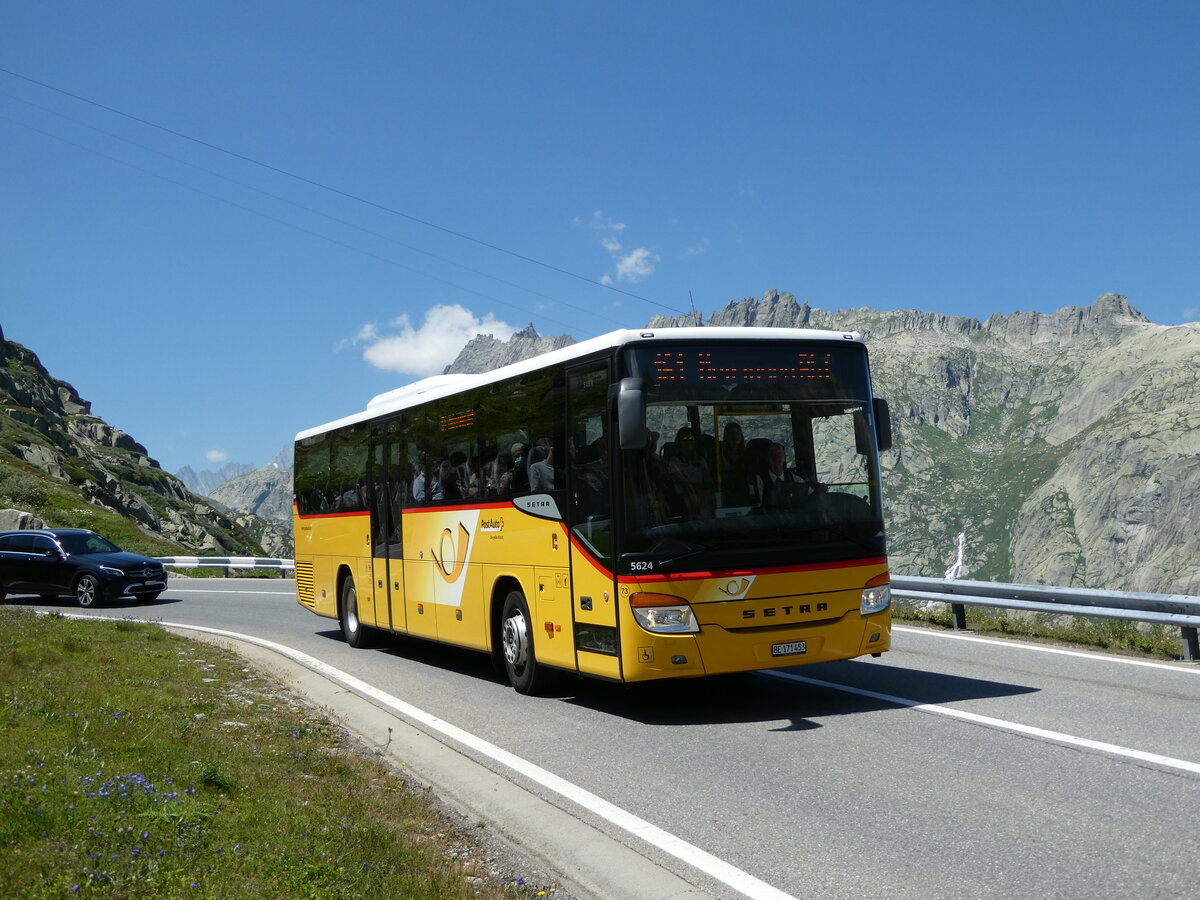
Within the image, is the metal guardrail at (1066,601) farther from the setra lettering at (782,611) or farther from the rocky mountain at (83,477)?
the rocky mountain at (83,477)

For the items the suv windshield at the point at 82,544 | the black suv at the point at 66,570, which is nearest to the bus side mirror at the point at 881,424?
the black suv at the point at 66,570

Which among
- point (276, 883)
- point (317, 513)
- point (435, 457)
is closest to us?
point (276, 883)

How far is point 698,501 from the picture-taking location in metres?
8.98

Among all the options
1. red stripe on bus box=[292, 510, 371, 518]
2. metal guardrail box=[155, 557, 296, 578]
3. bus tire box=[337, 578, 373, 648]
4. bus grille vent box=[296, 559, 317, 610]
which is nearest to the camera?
red stripe on bus box=[292, 510, 371, 518]

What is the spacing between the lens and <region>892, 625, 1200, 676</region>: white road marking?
11.1m

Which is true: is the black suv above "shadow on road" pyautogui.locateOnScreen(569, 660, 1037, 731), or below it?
above

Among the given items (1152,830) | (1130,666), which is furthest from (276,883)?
(1130,666)

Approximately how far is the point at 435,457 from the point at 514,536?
7.91 feet

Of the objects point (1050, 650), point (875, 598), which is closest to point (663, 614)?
point (875, 598)

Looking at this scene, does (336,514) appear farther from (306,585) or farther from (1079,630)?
(1079,630)

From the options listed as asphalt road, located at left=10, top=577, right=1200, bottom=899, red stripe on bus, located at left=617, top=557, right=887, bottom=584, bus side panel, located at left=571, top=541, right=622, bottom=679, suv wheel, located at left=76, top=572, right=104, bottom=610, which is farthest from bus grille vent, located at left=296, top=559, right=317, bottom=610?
red stripe on bus, located at left=617, top=557, right=887, bottom=584

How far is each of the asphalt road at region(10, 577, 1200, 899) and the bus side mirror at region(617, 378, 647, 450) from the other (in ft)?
7.41

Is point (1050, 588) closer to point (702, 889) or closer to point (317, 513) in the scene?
point (702, 889)

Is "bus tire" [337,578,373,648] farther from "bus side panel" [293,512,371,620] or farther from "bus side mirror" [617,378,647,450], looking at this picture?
"bus side mirror" [617,378,647,450]
